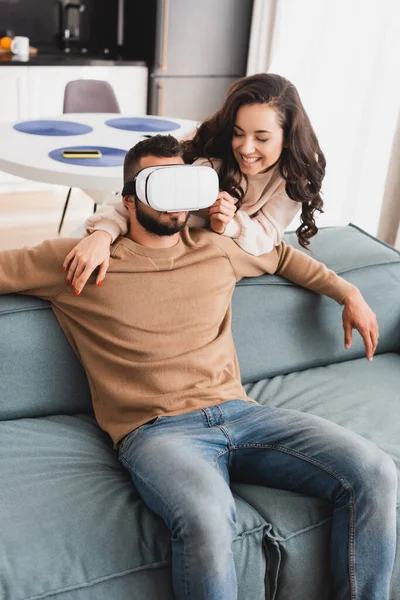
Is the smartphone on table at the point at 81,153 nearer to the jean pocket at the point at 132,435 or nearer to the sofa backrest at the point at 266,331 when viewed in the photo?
the sofa backrest at the point at 266,331

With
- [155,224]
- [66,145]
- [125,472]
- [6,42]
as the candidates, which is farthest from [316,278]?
[6,42]

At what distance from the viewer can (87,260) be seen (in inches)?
57.4

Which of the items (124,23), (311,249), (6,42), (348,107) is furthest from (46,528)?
(124,23)

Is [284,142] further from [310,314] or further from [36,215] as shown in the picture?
[36,215]

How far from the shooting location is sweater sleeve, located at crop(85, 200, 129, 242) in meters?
1.58

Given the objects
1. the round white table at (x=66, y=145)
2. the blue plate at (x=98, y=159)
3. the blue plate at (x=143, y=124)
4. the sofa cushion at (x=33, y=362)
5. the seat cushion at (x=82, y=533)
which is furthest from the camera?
the blue plate at (x=143, y=124)

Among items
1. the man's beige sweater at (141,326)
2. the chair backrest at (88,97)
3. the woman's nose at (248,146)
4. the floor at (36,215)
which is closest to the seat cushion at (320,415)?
the man's beige sweater at (141,326)

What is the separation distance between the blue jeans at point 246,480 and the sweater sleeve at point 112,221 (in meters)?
0.46

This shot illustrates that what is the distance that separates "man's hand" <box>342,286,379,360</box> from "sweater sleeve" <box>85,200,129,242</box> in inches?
24.3

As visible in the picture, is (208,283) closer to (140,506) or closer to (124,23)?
(140,506)

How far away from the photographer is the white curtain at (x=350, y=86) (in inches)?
133

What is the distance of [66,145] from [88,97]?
1.13 meters

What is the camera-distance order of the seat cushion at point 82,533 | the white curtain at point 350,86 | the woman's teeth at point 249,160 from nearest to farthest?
1. the seat cushion at point 82,533
2. the woman's teeth at point 249,160
3. the white curtain at point 350,86

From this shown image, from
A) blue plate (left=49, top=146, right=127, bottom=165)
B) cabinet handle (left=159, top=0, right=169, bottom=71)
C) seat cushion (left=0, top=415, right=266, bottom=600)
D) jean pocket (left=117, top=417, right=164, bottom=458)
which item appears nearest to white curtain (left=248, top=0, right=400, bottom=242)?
cabinet handle (left=159, top=0, right=169, bottom=71)
